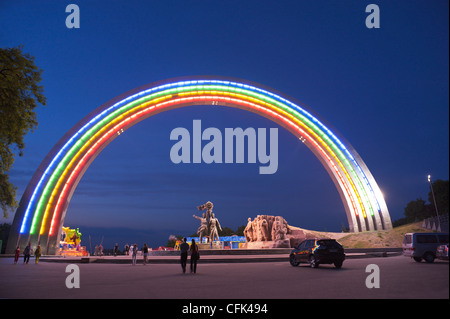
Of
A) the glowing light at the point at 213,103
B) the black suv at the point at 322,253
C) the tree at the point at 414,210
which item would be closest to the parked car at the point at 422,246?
the black suv at the point at 322,253

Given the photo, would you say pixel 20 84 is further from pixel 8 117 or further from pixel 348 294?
pixel 348 294

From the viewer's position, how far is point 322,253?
647 inches

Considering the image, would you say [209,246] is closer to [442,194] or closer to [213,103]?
[213,103]

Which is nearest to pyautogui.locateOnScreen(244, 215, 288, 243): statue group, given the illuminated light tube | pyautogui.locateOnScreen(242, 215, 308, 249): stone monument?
pyautogui.locateOnScreen(242, 215, 308, 249): stone monument

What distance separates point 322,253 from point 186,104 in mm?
35581

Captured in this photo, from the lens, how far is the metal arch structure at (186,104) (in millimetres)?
40312

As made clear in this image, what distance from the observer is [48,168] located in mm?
39969

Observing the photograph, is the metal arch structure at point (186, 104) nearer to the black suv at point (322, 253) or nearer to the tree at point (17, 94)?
the tree at point (17, 94)

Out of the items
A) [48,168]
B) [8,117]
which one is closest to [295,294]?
[8,117]

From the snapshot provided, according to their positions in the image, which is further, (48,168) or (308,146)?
(308,146)

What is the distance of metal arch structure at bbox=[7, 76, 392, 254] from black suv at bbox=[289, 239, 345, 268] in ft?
104

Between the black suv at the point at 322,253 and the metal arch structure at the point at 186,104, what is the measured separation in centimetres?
3183

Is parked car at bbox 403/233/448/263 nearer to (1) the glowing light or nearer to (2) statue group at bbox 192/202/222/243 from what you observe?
(2) statue group at bbox 192/202/222/243
